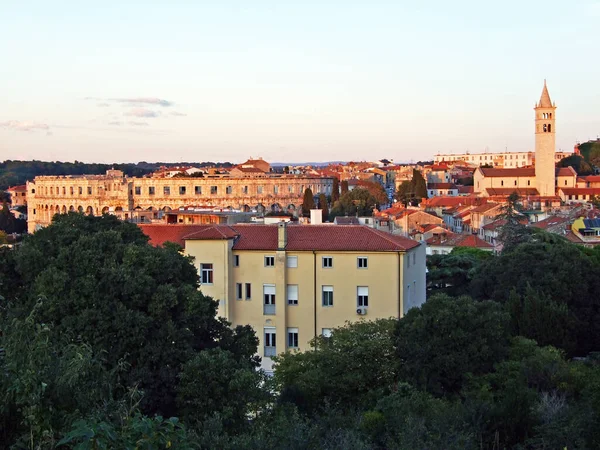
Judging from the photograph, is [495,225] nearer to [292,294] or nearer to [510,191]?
[292,294]

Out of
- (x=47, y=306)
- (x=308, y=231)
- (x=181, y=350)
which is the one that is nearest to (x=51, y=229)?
(x=47, y=306)

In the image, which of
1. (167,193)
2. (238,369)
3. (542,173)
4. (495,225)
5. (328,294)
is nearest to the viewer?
(238,369)

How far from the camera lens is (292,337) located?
23094 mm

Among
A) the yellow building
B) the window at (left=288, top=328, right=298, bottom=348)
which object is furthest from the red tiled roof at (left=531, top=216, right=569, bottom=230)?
the window at (left=288, top=328, right=298, bottom=348)

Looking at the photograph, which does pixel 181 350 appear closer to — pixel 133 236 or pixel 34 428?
pixel 133 236

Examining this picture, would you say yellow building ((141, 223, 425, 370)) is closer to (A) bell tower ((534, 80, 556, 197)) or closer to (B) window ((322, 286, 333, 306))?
(B) window ((322, 286, 333, 306))

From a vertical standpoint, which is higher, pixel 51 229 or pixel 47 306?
pixel 51 229

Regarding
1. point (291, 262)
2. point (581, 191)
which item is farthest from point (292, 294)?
point (581, 191)

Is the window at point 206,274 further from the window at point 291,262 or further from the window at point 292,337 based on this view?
the window at point 292,337

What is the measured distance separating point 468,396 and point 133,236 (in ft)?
24.8

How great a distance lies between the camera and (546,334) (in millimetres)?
21125

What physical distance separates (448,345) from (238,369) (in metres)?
5.01

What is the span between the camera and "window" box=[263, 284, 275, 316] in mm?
23219

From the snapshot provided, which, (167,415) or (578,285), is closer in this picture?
(167,415)
